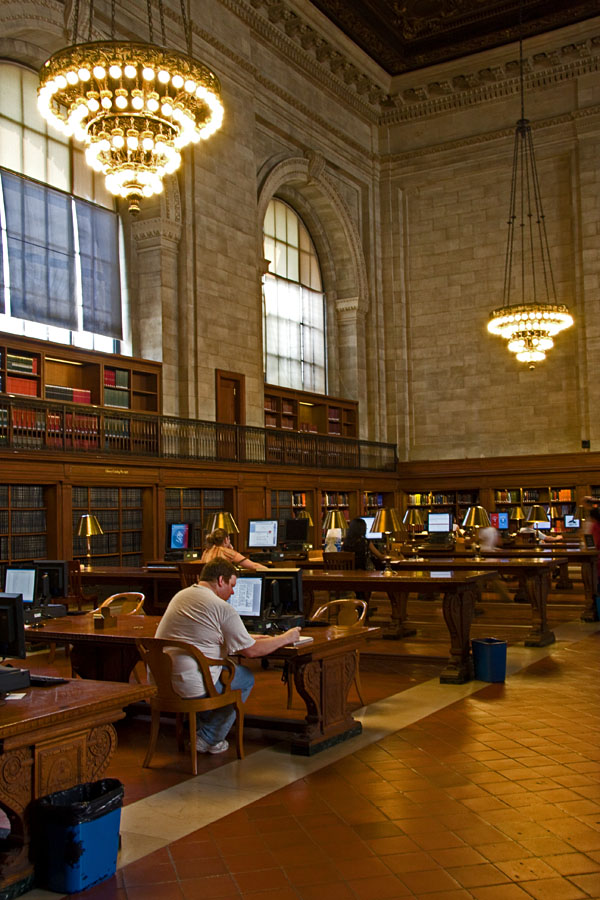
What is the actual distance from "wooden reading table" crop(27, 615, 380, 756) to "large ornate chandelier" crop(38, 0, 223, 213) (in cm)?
432

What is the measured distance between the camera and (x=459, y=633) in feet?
23.0

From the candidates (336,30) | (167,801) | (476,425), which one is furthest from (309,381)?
(167,801)

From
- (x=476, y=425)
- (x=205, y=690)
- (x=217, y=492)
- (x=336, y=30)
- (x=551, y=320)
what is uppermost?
(x=336, y=30)

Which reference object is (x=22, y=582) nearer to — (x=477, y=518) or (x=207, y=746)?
(x=207, y=746)

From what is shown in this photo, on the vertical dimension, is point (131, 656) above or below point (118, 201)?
below

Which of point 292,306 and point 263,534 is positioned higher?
point 292,306

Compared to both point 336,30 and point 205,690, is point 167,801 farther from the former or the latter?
point 336,30

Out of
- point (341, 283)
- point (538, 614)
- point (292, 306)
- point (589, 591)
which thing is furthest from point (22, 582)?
point (341, 283)

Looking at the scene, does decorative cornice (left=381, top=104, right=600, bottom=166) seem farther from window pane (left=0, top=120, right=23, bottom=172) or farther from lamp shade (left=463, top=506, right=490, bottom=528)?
lamp shade (left=463, top=506, right=490, bottom=528)

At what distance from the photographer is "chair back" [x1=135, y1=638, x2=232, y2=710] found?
4672mm

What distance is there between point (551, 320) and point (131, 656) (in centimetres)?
1280

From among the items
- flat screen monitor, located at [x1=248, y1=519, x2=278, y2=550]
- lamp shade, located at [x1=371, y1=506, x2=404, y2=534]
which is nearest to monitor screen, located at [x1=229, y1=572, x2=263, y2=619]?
lamp shade, located at [x1=371, y1=506, x2=404, y2=534]

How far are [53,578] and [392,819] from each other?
3.99 meters

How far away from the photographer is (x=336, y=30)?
59.8 ft
